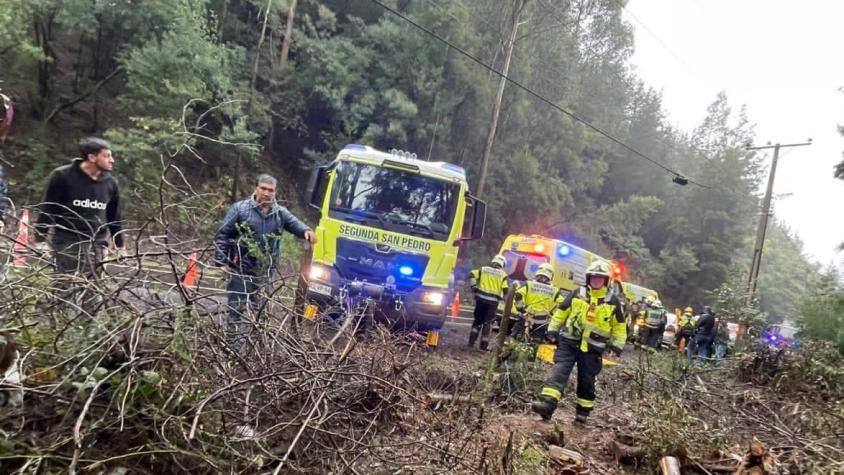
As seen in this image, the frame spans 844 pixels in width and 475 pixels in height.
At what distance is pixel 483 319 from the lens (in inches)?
323

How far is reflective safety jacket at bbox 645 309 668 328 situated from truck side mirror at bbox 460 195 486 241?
8.41m

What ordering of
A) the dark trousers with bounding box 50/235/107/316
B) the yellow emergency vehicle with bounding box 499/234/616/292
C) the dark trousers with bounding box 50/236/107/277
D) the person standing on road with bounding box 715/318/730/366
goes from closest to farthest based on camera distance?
the dark trousers with bounding box 50/235/107/316, the dark trousers with bounding box 50/236/107/277, the person standing on road with bounding box 715/318/730/366, the yellow emergency vehicle with bounding box 499/234/616/292

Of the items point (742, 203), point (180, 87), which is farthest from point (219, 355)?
point (742, 203)

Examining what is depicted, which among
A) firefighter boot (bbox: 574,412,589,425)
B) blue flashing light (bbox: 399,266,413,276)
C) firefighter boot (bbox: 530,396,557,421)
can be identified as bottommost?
firefighter boot (bbox: 574,412,589,425)

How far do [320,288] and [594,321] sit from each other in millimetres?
3349

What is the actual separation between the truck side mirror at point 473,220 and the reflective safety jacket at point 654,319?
8.41m

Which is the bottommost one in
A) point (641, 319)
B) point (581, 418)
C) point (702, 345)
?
point (581, 418)

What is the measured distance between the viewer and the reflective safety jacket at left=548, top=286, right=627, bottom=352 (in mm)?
4699

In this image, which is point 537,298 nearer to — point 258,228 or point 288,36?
point 258,228

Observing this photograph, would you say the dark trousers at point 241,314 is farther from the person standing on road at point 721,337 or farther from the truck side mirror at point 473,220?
the person standing on road at point 721,337

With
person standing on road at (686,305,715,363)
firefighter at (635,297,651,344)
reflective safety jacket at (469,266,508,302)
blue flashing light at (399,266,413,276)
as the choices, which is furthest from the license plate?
firefighter at (635,297,651,344)

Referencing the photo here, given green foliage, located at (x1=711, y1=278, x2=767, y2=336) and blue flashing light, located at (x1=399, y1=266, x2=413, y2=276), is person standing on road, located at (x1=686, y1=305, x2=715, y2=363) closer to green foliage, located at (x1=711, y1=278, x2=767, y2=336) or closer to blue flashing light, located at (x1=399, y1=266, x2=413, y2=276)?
green foliage, located at (x1=711, y1=278, x2=767, y2=336)

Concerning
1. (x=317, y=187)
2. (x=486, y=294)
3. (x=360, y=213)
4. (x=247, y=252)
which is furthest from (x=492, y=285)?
(x=247, y=252)

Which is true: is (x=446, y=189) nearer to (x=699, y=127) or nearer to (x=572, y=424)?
(x=572, y=424)
